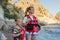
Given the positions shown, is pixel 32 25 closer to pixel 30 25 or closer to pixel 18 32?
pixel 30 25

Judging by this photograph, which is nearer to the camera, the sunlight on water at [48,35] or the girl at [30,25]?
the girl at [30,25]

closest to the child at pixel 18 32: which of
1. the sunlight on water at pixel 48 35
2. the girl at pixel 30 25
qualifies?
the girl at pixel 30 25

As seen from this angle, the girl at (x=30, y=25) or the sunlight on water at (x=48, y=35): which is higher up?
the girl at (x=30, y=25)

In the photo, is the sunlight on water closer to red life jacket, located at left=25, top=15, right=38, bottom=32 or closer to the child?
red life jacket, located at left=25, top=15, right=38, bottom=32

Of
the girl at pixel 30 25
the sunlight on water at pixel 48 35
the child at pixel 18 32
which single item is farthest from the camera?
the sunlight on water at pixel 48 35

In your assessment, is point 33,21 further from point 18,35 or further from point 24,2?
point 24,2

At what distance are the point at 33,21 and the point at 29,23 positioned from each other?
6cm

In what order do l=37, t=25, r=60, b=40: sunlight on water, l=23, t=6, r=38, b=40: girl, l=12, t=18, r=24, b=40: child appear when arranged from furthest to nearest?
1. l=37, t=25, r=60, b=40: sunlight on water
2. l=23, t=6, r=38, b=40: girl
3. l=12, t=18, r=24, b=40: child

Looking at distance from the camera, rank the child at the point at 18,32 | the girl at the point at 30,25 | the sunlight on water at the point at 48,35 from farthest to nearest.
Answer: the sunlight on water at the point at 48,35 < the girl at the point at 30,25 < the child at the point at 18,32

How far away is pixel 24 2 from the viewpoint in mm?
57219

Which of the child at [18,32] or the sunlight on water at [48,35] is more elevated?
the child at [18,32]

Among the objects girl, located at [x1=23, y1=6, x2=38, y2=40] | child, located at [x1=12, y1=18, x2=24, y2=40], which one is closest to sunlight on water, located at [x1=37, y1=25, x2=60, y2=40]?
girl, located at [x1=23, y1=6, x2=38, y2=40]

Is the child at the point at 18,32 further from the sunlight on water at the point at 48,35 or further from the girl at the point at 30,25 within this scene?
the sunlight on water at the point at 48,35

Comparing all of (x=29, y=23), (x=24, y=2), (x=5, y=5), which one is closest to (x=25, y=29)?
(x=29, y=23)
